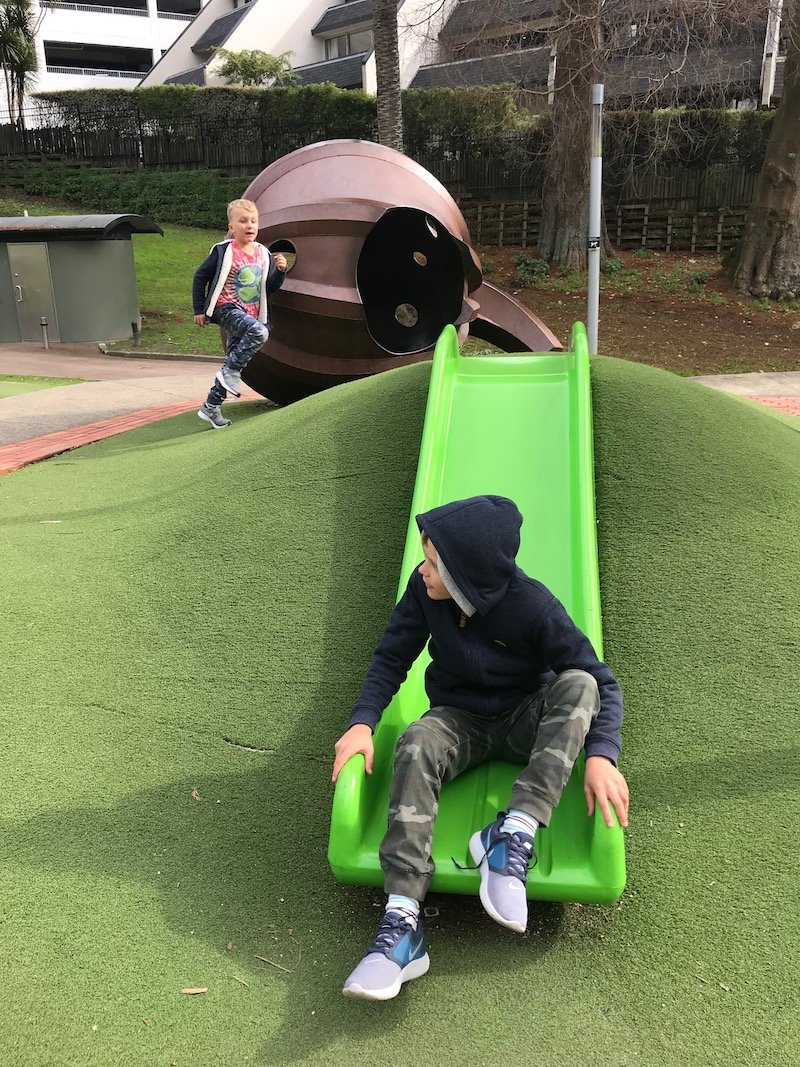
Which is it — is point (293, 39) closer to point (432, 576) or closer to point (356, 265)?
point (356, 265)

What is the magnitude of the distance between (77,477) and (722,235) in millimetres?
19362

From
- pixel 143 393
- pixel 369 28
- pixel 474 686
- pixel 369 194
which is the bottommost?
pixel 143 393

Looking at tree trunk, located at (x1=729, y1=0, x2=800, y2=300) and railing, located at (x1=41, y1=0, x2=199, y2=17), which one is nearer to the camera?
tree trunk, located at (x1=729, y1=0, x2=800, y2=300)

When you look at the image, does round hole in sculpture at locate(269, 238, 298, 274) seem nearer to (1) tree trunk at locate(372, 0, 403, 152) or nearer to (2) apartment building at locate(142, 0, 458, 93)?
(1) tree trunk at locate(372, 0, 403, 152)

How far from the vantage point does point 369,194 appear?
24.1ft

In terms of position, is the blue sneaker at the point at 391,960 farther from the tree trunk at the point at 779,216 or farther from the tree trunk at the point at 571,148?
the tree trunk at the point at 779,216

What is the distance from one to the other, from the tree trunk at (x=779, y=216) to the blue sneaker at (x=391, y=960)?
1752cm

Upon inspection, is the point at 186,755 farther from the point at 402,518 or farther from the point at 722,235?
the point at 722,235

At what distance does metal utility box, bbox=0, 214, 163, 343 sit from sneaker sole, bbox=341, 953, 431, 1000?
682 inches

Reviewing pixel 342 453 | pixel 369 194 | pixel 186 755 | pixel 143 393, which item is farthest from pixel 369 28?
pixel 186 755

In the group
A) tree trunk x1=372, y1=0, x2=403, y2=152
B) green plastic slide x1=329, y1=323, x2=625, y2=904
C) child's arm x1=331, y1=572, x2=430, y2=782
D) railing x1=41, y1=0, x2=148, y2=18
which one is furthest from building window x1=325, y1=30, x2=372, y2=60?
child's arm x1=331, y1=572, x2=430, y2=782

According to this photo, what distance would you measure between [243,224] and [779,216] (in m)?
13.4

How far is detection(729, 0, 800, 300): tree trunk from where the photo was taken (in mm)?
16500

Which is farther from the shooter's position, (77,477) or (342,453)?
(77,477)
